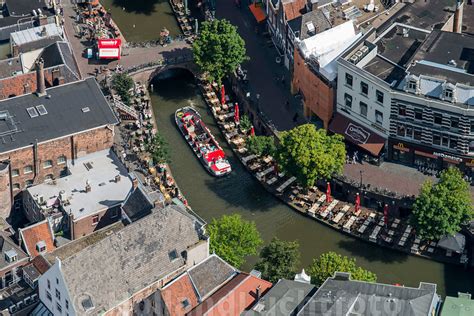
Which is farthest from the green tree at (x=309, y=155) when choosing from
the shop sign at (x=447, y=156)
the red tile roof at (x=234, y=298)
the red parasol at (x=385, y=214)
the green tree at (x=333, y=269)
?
the red tile roof at (x=234, y=298)

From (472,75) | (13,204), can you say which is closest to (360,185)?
(472,75)

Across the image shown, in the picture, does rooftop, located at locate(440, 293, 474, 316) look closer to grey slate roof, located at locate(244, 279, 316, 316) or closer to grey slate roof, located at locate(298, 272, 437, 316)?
grey slate roof, located at locate(298, 272, 437, 316)

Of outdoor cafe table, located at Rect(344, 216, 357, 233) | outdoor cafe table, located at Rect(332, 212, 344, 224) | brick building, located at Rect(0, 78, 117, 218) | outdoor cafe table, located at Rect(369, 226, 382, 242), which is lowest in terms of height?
outdoor cafe table, located at Rect(369, 226, 382, 242)

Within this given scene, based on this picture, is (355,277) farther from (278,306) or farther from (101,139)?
(101,139)

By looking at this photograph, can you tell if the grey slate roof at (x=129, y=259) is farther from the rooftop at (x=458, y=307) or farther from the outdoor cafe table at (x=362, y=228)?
the rooftop at (x=458, y=307)

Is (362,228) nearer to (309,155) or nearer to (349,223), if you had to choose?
(349,223)

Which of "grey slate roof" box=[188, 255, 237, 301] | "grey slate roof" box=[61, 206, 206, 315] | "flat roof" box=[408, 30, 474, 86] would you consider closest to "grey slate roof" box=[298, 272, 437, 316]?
"grey slate roof" box=[188, 255, 237, 301]
